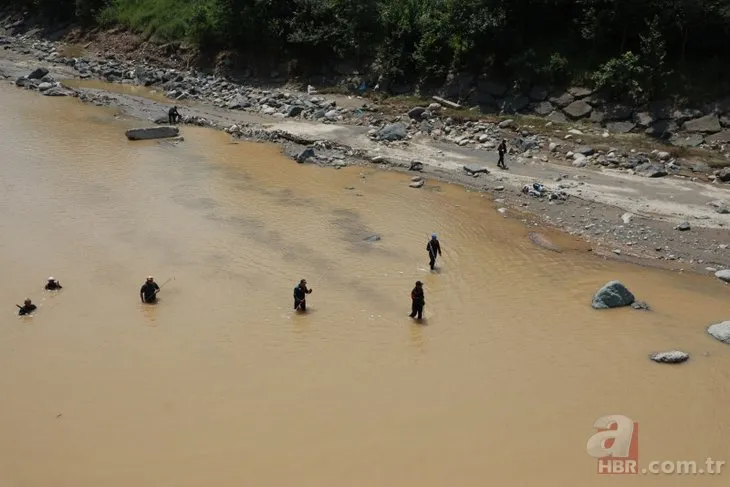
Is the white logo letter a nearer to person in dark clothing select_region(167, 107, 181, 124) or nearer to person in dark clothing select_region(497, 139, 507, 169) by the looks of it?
person in dark clothing select_region(497, 139, 507, 169)

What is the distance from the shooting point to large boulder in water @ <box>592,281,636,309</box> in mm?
14859

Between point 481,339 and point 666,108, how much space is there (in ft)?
55.9

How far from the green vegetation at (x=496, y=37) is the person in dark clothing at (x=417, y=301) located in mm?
17108

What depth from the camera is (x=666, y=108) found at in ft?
84.3

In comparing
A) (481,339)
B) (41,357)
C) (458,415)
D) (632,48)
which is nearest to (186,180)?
(41,357)

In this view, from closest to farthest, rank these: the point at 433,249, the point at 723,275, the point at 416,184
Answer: the point at 723,275 → the point at 433,249 → the point at 416,184

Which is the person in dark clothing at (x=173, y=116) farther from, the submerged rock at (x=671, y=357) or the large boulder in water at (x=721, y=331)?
the large boulder in water at (x=721, y=331)

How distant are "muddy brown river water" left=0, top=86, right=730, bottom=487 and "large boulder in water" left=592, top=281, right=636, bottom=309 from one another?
39cm

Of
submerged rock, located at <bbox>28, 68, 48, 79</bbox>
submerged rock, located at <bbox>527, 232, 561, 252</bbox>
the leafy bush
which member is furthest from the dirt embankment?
the leafy bush

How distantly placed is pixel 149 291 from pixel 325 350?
4569mm

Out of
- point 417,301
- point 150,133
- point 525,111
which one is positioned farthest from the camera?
point 525,111

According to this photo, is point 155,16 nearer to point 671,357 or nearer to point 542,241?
point 542,241

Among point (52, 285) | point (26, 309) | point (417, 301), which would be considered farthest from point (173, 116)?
point (417, 301)

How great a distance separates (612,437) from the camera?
10.8 m
